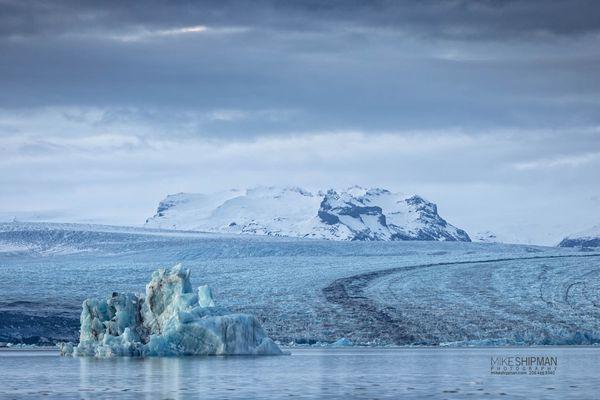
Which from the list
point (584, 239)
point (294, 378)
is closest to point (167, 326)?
point (294, 378)

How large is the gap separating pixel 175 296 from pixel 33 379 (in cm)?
840

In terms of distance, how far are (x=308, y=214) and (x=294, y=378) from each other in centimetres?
15133

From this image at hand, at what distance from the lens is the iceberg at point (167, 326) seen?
2884cm

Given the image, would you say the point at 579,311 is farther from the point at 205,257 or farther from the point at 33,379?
the point at 205,257

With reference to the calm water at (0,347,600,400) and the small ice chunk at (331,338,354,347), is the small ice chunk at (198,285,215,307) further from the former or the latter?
the small ice chunk at (331,338,354,347)

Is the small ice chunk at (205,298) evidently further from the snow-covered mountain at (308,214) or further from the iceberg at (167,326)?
the snow-covered mountain at (308,214)

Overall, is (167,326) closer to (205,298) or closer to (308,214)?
(205,298)

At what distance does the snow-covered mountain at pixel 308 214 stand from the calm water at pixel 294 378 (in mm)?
125654

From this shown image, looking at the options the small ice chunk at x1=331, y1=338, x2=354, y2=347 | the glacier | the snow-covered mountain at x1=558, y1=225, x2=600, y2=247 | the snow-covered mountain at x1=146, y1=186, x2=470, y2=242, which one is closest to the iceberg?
the glacier

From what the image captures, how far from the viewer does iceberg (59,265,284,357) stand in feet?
94.6

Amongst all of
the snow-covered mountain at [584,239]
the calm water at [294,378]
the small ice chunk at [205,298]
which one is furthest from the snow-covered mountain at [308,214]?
the calm water at [294,378]

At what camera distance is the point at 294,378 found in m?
22.1

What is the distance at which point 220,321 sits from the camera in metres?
28.8

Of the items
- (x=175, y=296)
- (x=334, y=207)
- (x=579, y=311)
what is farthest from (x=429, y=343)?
(x=334, y=207)
